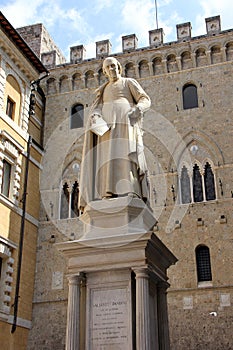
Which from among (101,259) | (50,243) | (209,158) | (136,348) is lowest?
(136,348)

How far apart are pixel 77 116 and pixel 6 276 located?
6700mm

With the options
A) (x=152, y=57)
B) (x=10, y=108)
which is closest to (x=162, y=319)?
(x=10, y=108)

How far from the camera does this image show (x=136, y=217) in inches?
Answer: 239

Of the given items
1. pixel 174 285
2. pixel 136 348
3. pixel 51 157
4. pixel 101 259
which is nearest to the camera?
pixel 136 348

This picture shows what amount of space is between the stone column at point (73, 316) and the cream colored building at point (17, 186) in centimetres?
888

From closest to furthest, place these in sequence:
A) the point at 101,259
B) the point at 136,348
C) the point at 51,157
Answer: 1. the point at 136,348
2. the point at 101,259
3. the point at 51,157

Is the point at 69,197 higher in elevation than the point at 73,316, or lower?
higher

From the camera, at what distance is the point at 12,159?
15672 millimetres

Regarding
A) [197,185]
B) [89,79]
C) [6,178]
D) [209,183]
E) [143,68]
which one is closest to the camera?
[6,178]

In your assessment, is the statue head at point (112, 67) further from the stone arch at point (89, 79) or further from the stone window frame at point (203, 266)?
the stone arch at point (89, 79)

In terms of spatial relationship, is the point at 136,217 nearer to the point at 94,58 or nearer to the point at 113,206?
the point at 113,206

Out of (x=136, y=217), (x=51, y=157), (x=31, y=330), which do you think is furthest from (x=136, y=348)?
(x=51, y=157)

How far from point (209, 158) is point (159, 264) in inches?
407

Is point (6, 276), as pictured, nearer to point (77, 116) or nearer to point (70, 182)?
point (70, 182)
